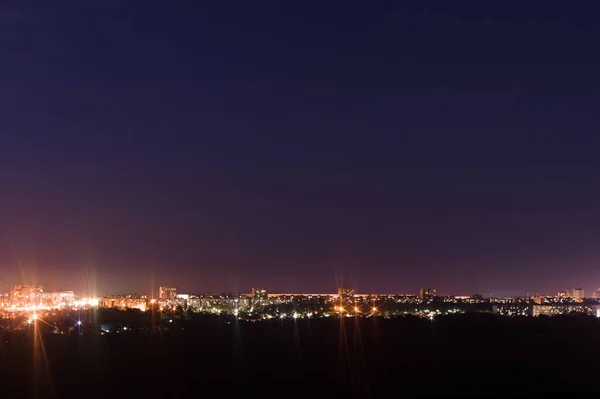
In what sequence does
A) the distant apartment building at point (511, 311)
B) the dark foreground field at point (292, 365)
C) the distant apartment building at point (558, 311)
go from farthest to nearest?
the distant apartment building at point (558, 311)
the distant apartment building at point (511, 311)
the dark foreground field at point (292, 365)

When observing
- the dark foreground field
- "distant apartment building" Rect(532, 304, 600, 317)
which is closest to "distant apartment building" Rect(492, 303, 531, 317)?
"distant apartment building" Rect(532, 304, 600, 317)

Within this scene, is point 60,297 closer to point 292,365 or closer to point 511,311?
point 511,311

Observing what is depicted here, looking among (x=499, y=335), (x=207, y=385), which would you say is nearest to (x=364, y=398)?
(x=207, y=385)

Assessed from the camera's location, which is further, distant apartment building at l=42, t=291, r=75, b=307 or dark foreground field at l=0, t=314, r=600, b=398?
distant apartment building at l=42, t=291, r=75, b=307

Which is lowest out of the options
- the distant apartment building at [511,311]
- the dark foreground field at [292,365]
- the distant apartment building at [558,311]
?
the distant apartment building at [558,311]

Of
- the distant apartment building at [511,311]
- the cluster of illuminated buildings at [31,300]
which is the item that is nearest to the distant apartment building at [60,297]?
the cluster of illuminated buildings at [31,300]

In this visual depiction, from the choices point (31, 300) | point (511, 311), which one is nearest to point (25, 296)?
point (31, 300)

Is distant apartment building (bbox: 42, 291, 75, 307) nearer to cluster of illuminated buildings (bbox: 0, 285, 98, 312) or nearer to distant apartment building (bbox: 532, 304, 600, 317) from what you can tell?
cluster of illuminated buildings (bbox: 0, 285, 98, 312)

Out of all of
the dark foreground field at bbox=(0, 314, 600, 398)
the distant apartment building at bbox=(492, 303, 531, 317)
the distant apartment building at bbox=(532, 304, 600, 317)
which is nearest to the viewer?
the dark foreground field at bbox=(0, 314, 600, 398)

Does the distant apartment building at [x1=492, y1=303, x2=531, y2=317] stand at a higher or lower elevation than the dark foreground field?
lower

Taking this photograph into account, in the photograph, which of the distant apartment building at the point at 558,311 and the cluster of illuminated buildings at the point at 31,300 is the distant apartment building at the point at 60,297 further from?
the distant apartment building at the point at 558,311
